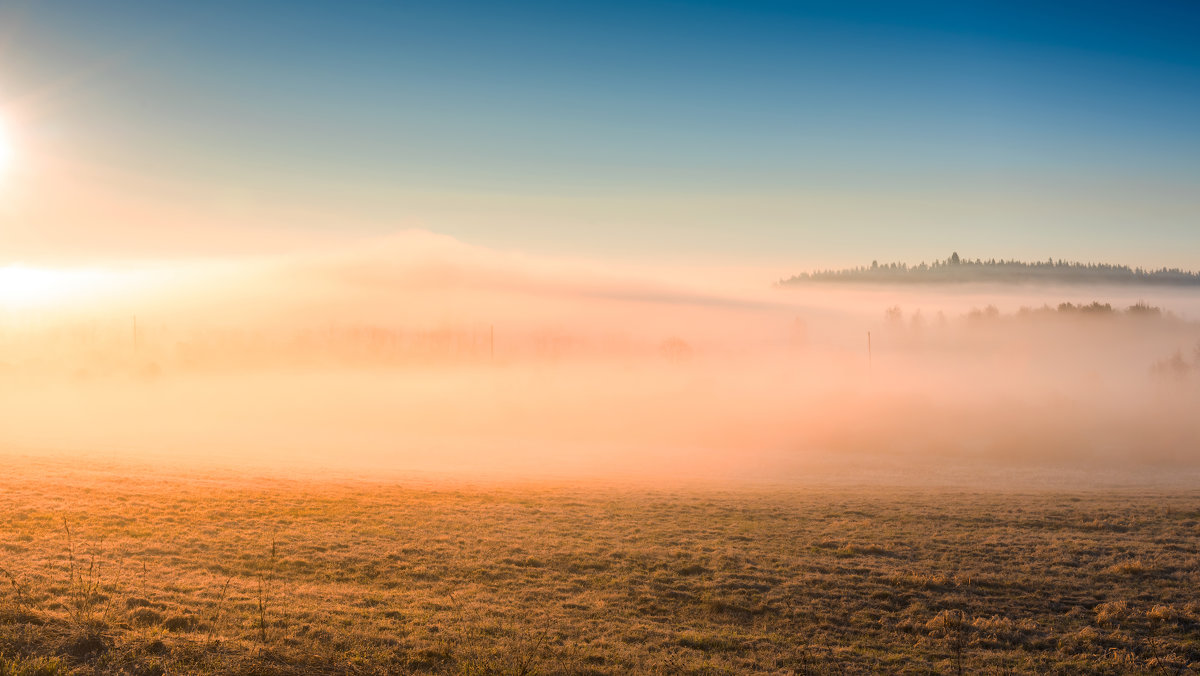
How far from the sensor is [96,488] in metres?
28.0

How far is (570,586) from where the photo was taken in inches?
688

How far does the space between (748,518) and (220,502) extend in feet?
65.3

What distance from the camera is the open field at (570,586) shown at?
40.8ft

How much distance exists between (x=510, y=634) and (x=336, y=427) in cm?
9496

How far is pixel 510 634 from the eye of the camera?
13.7 m

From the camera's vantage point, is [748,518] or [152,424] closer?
[748,518]

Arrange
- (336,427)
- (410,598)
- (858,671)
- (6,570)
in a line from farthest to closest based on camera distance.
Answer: (336,427)
(410,598)
(6,570)
(858,671)

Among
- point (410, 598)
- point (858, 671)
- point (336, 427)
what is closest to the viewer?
point (858, 671)

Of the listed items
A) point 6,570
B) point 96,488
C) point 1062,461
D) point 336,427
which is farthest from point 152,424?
point 1062,461

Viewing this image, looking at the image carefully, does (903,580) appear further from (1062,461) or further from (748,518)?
(1062,461)

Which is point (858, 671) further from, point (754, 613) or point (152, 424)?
point (152, 424)

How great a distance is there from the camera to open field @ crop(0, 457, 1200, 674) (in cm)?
1242

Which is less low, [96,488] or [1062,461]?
[96,488]

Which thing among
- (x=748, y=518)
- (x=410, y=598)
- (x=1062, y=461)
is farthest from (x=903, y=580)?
(x=1062, y=461)
